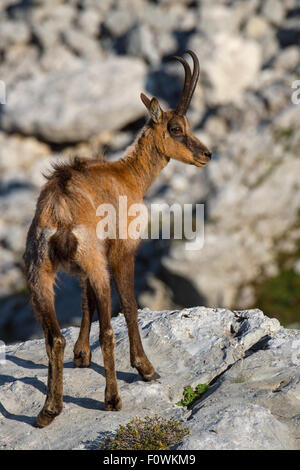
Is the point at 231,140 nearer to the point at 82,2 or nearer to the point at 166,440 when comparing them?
the point at 82,2

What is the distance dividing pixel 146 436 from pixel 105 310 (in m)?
1.90

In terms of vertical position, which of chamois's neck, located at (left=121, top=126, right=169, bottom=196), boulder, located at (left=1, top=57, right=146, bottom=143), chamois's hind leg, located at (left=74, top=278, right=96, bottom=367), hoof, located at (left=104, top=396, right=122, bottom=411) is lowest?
hoof, located at (left=104, top=396, right=122, bottom=411)

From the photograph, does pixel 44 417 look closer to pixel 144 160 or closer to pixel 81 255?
pixel 81 255

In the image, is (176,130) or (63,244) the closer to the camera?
(63,244)

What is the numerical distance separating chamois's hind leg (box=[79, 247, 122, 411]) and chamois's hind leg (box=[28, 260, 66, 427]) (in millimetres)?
597

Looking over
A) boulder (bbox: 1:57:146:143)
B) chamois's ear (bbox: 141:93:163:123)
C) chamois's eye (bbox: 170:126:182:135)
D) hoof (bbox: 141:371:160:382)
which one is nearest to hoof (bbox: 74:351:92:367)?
hoof (bbox: 141:371:160:382)

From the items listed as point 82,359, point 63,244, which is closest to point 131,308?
point 82,359

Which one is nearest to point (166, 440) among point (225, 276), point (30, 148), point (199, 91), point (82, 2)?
point (225, 276)

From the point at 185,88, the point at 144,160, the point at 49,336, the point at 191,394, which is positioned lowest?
the point at 191,394

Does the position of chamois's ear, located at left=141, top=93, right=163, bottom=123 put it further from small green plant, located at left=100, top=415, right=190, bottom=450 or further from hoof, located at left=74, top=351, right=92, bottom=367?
small green plant, located at left=100, top=415, right=190, bottom=450

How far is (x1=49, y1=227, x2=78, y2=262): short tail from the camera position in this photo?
9.20 m

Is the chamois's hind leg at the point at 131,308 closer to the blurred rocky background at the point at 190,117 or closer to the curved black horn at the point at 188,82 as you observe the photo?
the curved black horn at the point at 188,82

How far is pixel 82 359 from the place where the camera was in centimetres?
1127

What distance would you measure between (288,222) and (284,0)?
20.7m
